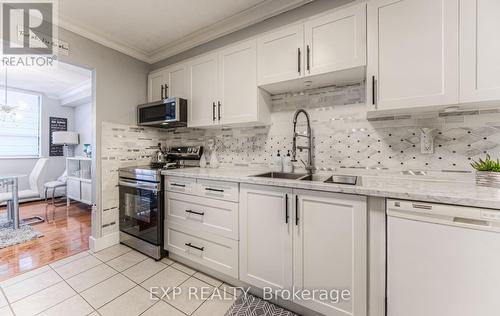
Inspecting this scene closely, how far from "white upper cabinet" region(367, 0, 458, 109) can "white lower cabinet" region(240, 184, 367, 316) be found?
75 centimetres

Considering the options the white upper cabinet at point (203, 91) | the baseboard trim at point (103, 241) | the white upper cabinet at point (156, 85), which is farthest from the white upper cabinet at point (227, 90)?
Answer: the baseboard trim at point (103, 241)

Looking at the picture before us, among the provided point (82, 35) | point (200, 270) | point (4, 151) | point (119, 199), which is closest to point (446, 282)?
point (200, 270)

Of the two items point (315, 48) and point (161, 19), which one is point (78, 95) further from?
point (315, 48)

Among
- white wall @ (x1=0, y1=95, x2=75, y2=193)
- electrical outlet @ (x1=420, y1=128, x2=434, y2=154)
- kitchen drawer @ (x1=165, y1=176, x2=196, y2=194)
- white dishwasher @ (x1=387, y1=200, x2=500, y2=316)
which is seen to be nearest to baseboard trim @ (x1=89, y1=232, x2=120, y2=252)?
kitchen drawer @ (x1=165, y1=176, x2=196, y2=194)

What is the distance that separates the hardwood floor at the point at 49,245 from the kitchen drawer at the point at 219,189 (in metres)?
1.74

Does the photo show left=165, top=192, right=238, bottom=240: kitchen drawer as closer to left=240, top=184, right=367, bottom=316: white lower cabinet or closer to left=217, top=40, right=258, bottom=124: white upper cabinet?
left=240, top=184, right=367, bottom=316: white lower cabinet

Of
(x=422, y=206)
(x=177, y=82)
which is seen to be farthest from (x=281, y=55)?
(x=422, y=206)

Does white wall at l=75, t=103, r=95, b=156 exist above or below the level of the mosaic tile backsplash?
above

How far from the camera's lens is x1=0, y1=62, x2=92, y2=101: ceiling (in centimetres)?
353

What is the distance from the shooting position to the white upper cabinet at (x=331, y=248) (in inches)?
48.1

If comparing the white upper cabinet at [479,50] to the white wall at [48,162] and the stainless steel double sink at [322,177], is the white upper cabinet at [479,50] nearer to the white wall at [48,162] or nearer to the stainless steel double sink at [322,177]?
the stainless steel double sink at [322,177]

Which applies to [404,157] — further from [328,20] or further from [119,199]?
[119,199]

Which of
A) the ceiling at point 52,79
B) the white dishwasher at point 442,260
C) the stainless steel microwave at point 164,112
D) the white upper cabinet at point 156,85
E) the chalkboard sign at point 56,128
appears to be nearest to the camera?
the white dishwasher at point 442,260

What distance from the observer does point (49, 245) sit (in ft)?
8.20
